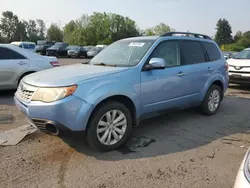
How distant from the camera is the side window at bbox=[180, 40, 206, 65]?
4.98 meters

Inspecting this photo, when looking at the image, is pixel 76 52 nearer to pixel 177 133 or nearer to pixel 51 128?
pixel 177 133

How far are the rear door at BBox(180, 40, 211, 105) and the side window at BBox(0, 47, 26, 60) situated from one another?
193 inches

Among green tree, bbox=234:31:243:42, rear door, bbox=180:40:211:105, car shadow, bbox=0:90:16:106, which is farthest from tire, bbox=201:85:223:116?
green tree, bbox=234:31:243:42

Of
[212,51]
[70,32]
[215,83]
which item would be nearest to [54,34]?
[70,32]

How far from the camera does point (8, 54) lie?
292 inches

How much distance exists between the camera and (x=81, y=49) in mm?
33500

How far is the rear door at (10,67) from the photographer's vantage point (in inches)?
285

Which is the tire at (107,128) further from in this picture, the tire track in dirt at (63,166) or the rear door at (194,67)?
the rear door at (194,67)

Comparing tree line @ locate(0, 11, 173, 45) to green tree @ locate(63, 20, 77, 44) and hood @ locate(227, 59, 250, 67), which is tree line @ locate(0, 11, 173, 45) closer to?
green tree @ locate(63, 20, 77, 44)

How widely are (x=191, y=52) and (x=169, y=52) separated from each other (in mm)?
707

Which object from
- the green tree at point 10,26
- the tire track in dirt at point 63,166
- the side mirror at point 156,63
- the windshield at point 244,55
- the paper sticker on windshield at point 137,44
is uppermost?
the green tree at point 10,26

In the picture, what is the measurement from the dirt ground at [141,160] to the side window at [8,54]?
3010 millimetres

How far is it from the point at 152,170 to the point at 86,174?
84 cm

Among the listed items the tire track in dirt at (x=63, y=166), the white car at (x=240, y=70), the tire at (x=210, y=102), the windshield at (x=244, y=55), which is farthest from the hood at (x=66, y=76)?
the windshield at (x=244, y=55)
